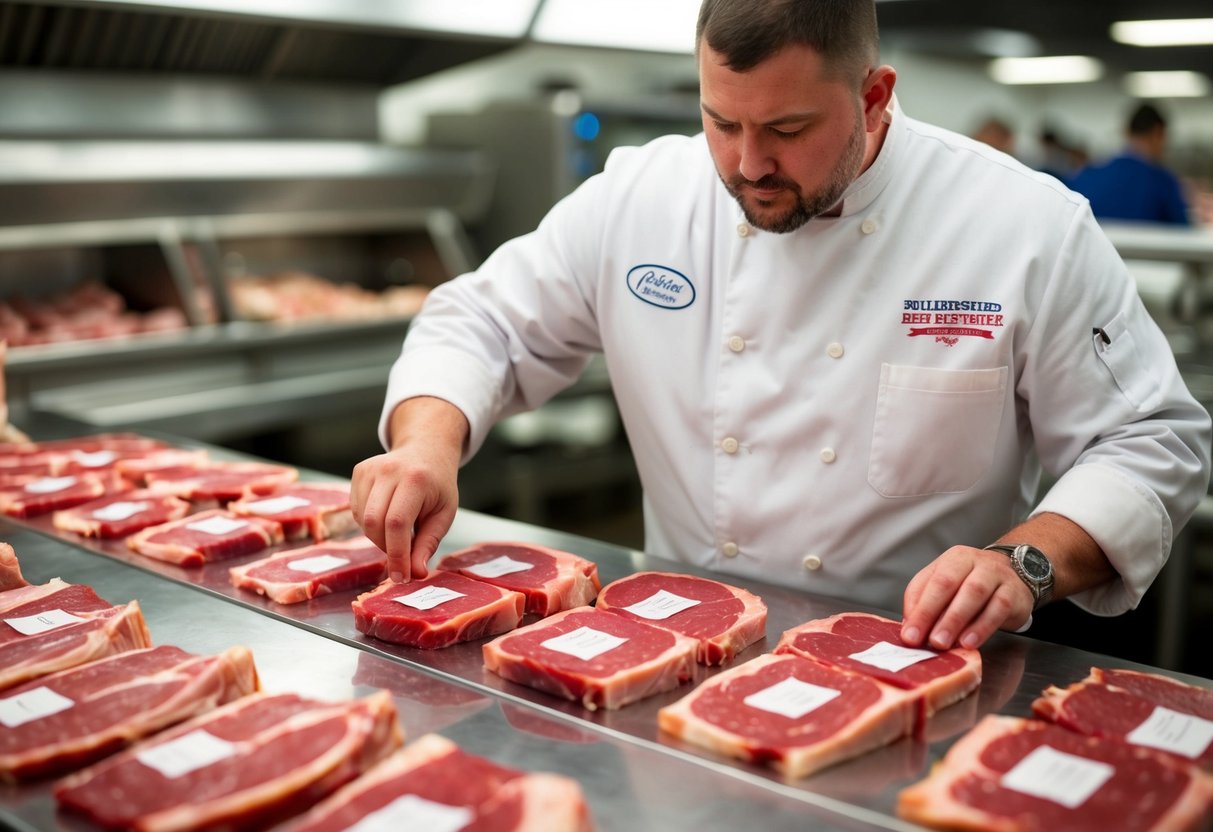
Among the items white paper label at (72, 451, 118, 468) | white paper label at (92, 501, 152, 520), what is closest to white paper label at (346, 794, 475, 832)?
white paper label at (92, 501, 152, 520)

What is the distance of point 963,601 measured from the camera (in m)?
1.55

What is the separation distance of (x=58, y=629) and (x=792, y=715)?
1.00m

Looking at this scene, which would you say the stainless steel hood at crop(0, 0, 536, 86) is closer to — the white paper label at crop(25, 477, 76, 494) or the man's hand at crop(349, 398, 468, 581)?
the white paper label at crop(25, 477, 76, 494)

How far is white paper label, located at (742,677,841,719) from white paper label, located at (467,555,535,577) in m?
0.55

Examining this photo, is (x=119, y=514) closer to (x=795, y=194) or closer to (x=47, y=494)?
(x=47, y=494)

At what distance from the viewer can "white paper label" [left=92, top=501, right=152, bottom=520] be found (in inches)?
85.1

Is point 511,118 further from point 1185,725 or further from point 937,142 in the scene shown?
point 1185,725

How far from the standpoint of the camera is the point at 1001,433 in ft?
6.42

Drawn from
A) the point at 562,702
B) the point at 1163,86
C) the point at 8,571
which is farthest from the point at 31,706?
the point at 1163,86

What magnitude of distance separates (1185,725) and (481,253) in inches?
174

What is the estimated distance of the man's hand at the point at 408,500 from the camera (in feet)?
5.83

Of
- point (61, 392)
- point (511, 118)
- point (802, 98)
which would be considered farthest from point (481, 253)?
point (802, 98)

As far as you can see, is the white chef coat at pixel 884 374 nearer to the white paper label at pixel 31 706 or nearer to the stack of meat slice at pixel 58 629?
the stack of meat slice at pixel 58 629

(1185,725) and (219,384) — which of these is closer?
(1185,725)
